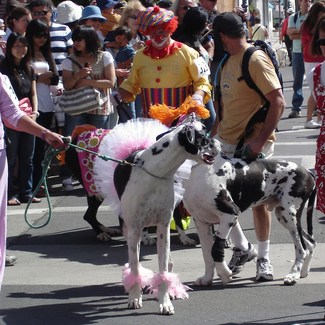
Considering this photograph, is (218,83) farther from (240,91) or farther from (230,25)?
(230,25)

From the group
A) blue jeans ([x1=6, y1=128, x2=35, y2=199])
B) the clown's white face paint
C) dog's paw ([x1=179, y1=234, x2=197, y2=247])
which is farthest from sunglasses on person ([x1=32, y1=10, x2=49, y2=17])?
dog's paw ([x1=179, y1=234, x2=197, y2=247])

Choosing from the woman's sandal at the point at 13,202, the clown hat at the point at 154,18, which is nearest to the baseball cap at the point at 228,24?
the clown hat at the point at 154,18

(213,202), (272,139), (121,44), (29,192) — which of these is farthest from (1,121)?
(121,44)

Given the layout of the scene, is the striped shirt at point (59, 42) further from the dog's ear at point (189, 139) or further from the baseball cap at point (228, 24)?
the dog's ear at point (189, 139)

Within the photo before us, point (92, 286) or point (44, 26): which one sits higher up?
point (44, 26)

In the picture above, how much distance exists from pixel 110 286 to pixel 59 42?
493 cm

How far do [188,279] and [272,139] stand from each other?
125cm

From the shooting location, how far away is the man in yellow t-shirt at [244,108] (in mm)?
7020

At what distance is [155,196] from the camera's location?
6.44 metres

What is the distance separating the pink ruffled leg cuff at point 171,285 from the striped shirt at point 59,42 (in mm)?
5215

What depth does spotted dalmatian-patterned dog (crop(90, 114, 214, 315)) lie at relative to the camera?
20.7 feet

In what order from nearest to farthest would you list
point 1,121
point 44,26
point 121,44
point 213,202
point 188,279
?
point 1,121, point 213,202, point 188,279, point 44,26, point 121,44

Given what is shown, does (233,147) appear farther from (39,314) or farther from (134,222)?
(39,314)

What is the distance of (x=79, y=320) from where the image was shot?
638 centimetres
